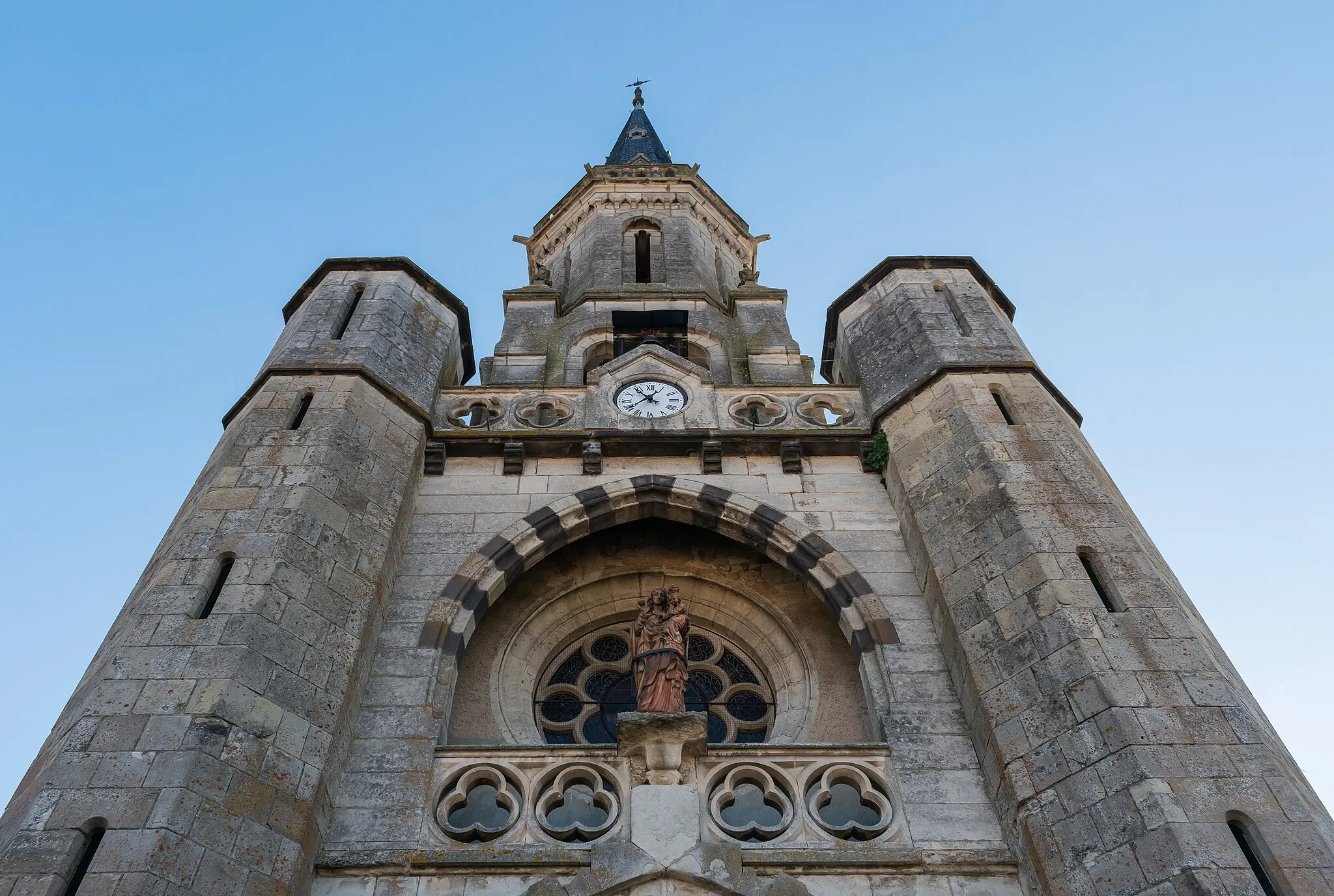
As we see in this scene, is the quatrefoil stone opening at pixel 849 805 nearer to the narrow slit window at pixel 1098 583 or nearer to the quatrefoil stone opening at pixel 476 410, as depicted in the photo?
the narrow slit window at pixel 1098 583

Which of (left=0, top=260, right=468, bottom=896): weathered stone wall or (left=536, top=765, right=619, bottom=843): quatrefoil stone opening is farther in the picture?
(left=536, top=765, right=619, bottom=843): quatrefoil stone opening

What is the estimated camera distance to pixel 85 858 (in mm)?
6590

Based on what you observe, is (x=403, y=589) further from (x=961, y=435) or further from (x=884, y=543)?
(x=961, y=435)

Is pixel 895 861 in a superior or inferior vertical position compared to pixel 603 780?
inferior

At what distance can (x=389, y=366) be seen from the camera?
1155 centimetres

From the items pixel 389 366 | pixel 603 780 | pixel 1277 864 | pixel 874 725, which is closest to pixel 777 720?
pixel 874 725

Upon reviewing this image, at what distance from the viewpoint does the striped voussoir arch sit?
Answer: 941 cm

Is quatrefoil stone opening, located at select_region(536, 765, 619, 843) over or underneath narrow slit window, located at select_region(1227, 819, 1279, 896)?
over

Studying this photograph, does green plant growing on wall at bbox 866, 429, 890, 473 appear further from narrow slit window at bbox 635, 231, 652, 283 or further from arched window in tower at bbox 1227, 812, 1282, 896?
narrow slit window at bbox 635, 231, 652, 283

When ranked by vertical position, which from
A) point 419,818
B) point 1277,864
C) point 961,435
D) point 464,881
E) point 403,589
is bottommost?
point 1277,864

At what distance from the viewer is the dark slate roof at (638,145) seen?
25.3m

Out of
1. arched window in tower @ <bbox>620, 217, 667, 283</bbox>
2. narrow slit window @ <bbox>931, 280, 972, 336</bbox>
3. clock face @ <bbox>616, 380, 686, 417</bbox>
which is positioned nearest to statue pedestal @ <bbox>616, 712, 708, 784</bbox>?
clock face @ <bbox>616, 380, 686, 417</bbox>

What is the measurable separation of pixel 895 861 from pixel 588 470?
16.1 feet

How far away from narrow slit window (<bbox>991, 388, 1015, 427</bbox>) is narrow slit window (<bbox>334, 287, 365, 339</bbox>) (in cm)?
623
